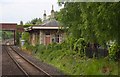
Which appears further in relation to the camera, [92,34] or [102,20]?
[92,34]

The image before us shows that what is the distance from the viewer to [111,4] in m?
11.9

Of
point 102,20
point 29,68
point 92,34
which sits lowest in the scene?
point 29,68

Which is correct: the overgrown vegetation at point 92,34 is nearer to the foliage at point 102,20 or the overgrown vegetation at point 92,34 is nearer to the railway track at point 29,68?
the foliage at point 102,20

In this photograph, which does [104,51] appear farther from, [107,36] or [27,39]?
[27,39]

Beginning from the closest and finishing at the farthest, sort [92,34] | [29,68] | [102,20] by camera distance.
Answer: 1. [102,20]
2. [92,34]
3. [29,68]

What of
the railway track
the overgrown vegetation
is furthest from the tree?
the railway track

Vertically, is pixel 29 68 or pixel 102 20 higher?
pixel 102 20

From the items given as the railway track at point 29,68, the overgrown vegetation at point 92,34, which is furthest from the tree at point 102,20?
the railway track at point 29,68

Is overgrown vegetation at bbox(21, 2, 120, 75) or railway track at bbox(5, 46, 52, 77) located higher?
overgrown vegetation at bbox(21, 2, 120, 75)

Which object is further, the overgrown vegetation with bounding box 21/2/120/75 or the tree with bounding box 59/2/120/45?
the overgrown vegetation with bounding box 21/2/120/75

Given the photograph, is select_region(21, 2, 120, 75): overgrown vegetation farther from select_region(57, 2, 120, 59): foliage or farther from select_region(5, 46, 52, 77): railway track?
select_region(5, 46, 52, 77): railway track

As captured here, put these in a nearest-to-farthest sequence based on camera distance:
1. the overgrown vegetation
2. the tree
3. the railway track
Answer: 1. the tree
2. the overgrown vegetation
3. the railway track

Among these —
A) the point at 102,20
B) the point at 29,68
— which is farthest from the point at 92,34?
the point at 29,68

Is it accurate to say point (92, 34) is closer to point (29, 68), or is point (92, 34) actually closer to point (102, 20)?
point (102, 20)
